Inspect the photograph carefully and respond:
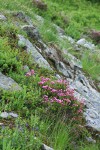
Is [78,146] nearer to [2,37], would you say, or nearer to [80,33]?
[2,37]

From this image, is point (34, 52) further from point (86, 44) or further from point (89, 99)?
point (86, 44)

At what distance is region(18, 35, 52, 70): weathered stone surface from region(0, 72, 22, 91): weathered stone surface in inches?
74.6

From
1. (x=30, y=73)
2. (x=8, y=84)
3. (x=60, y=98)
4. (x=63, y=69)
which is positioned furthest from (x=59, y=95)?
(x=63, y=69)

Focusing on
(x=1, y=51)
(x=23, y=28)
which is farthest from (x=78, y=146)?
(x=23, y=28)

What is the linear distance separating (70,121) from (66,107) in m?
0.38

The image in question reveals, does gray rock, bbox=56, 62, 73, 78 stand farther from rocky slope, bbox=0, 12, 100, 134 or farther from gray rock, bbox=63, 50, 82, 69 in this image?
gray rock, bbox=63, 50, 82, 69

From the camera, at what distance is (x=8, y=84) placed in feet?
27.8

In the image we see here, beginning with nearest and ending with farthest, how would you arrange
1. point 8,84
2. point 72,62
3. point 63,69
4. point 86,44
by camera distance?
point 8,84 → point 63,69 → point 72,62 → point 86,44

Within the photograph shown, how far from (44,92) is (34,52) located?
266cm

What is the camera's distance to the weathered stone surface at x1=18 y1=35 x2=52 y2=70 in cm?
1063

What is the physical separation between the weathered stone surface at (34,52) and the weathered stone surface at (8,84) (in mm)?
1894

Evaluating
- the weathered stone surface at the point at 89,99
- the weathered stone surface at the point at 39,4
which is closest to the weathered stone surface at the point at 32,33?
the weathered stone surface at the point at 89,99

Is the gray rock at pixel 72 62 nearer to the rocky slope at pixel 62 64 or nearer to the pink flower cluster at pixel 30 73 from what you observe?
the rocky slope at pixel 62 64

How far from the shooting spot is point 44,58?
1141 centimetres
